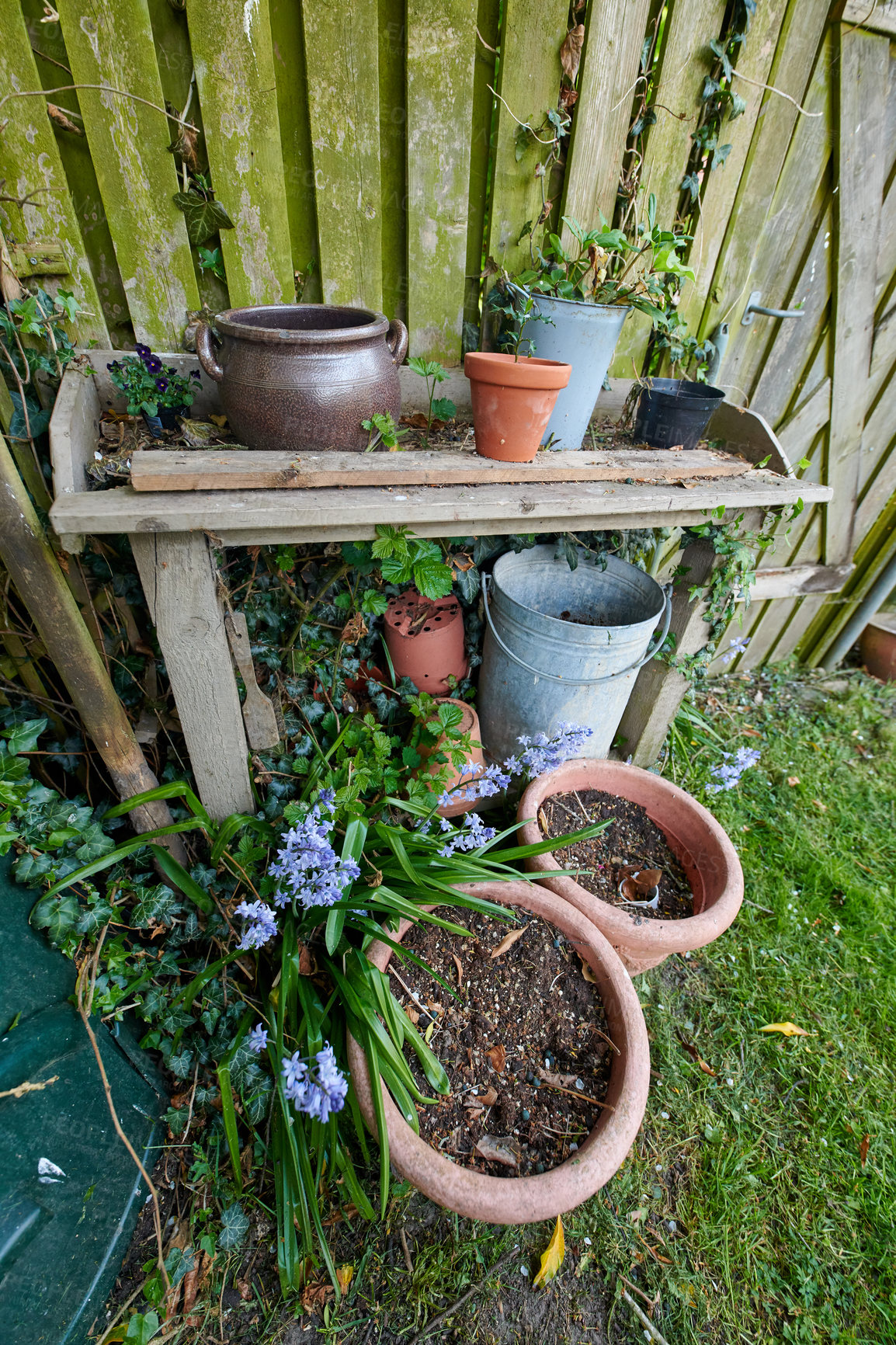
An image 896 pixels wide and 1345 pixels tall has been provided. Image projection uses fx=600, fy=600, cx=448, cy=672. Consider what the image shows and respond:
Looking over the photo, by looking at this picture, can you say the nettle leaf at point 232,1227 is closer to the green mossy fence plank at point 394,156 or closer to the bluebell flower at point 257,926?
the bluebell flower at point 257,926

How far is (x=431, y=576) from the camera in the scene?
153 cm

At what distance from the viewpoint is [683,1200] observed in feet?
4.84

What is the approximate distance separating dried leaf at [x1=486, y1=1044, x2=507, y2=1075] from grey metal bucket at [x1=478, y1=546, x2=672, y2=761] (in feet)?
3.12

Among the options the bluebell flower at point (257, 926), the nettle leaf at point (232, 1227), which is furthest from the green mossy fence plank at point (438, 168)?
the nettle leaf at point (232, 1227)

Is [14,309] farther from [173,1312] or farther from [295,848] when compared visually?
[173,1312]

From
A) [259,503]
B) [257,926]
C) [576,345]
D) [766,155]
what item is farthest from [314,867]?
[766,155]

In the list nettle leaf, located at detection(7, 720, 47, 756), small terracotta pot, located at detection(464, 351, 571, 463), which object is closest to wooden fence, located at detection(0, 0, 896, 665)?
small terracotta pot, located at detection(464, 351, 571, 463)

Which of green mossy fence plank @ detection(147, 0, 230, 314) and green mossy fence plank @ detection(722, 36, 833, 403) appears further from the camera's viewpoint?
green mossy fence plank @ detection(722, 36, 833, 403)

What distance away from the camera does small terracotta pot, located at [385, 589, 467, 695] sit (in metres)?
1.93

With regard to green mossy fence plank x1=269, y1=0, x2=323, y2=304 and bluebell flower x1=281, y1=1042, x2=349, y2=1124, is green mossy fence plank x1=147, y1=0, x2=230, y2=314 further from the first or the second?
bluebell flower x1=281, y1=1042, x2=349, y2=1124

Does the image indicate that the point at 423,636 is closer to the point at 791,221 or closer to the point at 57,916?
the point at 57,916

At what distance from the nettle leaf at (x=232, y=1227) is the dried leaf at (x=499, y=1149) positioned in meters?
0.55

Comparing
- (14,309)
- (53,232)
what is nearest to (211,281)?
(53,232)

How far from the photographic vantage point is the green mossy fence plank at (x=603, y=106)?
5.31 feet
